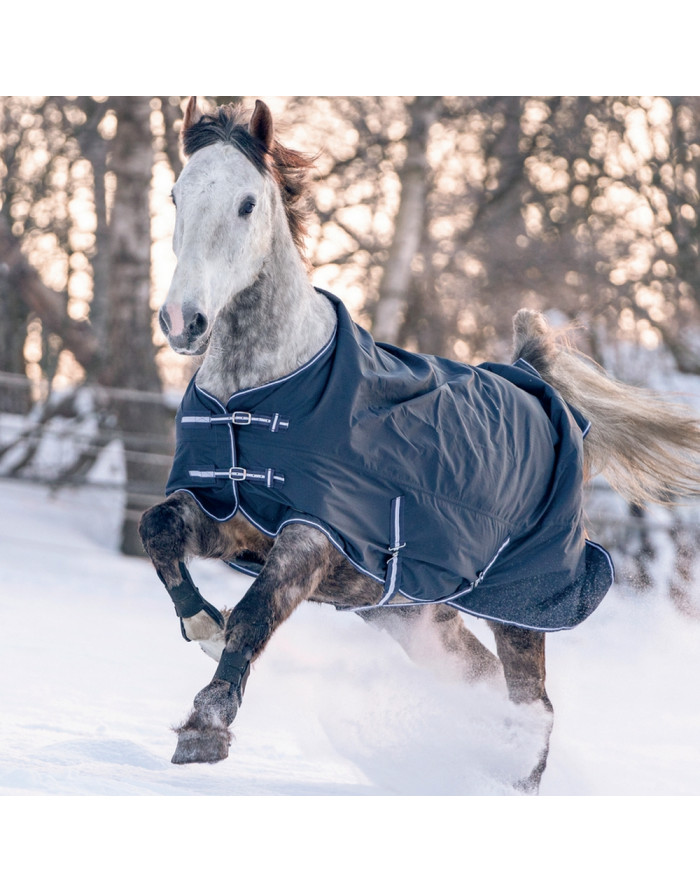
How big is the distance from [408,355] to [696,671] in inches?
91.3


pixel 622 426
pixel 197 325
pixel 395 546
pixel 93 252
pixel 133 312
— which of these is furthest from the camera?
pixel 93 252

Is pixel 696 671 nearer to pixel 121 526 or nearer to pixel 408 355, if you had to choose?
pixel 408 355

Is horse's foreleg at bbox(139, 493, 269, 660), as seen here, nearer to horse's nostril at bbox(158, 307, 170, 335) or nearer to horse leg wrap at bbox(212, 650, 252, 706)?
horse leg wrap at bbox(212, 650, 252, 706)

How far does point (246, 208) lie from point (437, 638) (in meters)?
1.64

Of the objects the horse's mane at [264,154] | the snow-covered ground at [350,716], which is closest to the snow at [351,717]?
the snow-covered ground at [350,716]

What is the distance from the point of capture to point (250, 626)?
2.37 m

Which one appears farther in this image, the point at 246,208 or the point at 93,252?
the point at 93,252

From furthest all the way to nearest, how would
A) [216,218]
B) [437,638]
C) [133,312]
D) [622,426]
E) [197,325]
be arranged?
[133,312]
[622,426]
[437,638]
[216,218]
[197,325]

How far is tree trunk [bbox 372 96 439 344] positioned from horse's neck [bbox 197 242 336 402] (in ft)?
18.9

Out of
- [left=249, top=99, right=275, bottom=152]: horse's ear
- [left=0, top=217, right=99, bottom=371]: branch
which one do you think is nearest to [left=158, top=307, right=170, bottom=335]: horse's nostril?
[left=249, top=99, right=275, bottom=152]: horse's ear

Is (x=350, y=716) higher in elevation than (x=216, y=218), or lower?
lower

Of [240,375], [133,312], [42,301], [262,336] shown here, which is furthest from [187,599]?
[42,301]

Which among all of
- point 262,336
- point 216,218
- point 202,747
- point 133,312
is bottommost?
point 133,312

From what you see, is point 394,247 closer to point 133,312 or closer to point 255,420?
point 133,312
